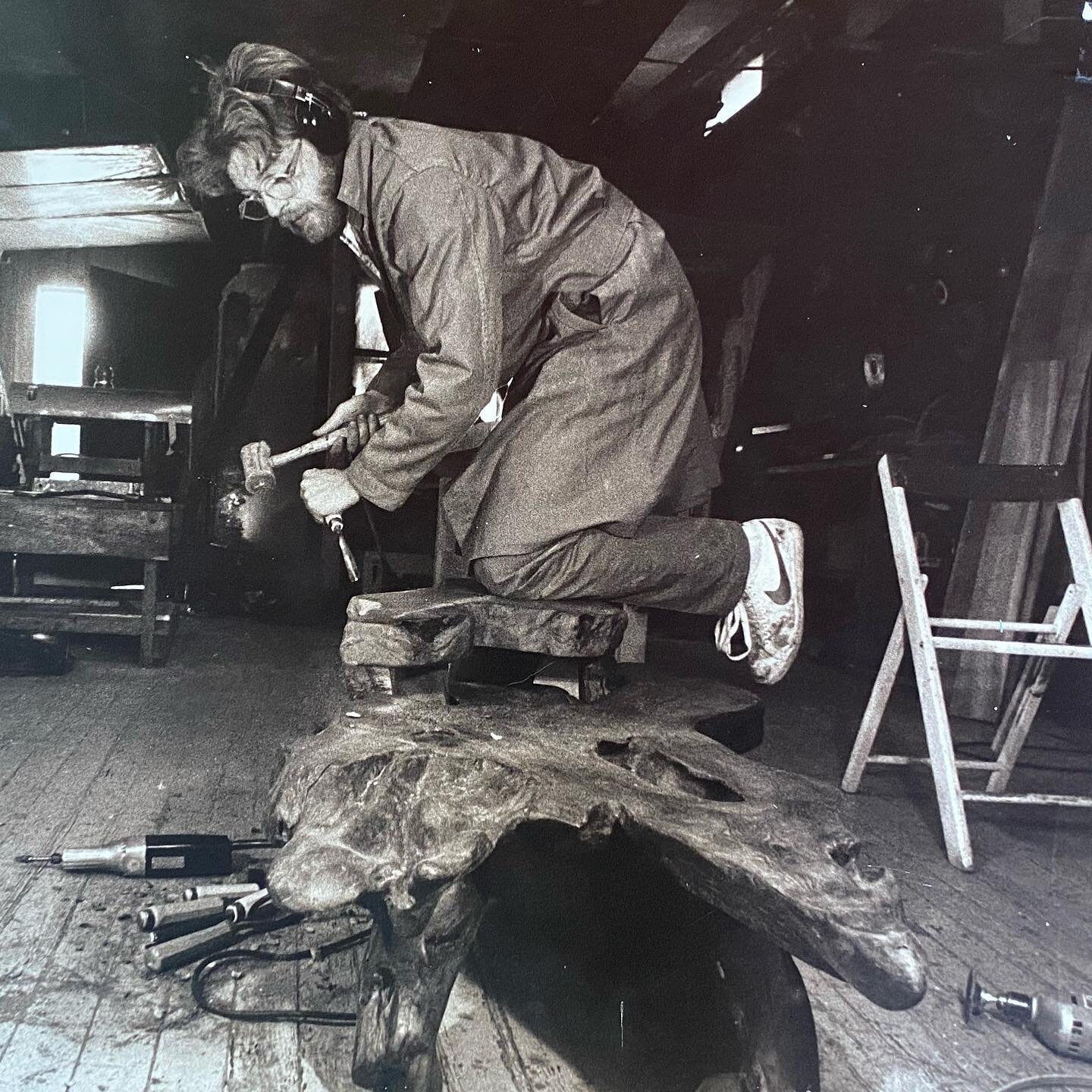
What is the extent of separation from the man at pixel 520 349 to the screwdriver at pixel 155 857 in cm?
52

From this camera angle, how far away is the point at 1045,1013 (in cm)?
94

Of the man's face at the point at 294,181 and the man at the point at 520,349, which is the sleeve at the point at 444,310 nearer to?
the man at the point at 520,349

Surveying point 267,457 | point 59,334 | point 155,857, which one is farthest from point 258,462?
point 155,857

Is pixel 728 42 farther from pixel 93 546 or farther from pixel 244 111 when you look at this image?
pixel 93 546

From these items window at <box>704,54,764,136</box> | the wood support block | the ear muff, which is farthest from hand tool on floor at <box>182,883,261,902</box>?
window at <box>704,54,764,136</box>

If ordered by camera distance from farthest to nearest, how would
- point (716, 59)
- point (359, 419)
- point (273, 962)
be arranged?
point (716, 59) < point (359, 419) < point (273, 962)

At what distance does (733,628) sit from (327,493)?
659mm

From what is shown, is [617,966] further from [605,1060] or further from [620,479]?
[620,479]

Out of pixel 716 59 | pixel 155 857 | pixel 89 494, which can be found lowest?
pixel 155 857

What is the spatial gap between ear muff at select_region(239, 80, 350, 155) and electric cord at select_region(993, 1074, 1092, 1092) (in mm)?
1345

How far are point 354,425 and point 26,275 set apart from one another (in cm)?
55

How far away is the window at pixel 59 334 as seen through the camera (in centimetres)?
139

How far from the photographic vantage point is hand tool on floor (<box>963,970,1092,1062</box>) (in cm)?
91

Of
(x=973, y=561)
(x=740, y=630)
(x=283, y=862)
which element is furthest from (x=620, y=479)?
(x=973, y=561)
